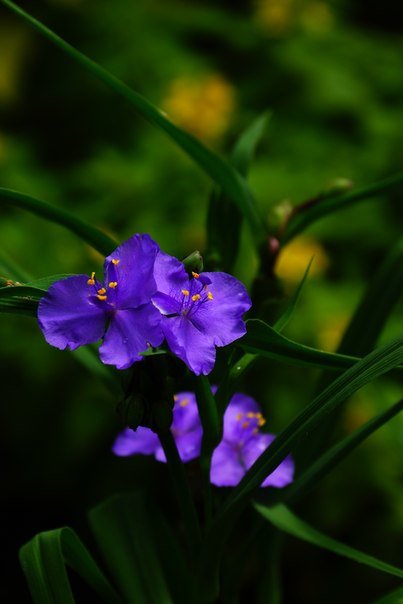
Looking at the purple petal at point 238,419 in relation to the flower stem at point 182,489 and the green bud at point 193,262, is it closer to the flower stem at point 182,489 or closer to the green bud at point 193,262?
the flower stem at point 182,489

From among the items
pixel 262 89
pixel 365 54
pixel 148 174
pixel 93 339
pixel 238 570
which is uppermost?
pixel 365 54

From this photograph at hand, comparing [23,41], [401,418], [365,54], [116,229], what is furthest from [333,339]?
[23,41]

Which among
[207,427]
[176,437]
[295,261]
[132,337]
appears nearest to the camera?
[132,337]

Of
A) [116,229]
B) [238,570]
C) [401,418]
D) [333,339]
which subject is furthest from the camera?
[116,229]

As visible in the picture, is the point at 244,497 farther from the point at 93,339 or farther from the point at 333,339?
the point at 333,339

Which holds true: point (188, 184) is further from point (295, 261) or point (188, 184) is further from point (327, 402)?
point (327, 402)

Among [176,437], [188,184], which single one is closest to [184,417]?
[176,437]

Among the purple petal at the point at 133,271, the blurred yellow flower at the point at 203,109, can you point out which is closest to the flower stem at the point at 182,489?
the purple petal at the point at 133,271
